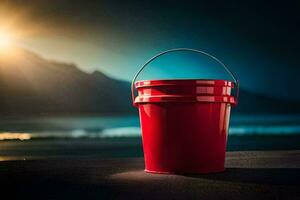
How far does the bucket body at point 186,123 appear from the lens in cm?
468

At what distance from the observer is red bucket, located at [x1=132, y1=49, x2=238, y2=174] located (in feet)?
15.3

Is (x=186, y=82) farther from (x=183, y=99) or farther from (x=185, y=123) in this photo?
(x=185, y=123)

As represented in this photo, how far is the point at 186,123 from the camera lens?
4.66 metres

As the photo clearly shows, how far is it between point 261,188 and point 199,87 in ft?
3.68

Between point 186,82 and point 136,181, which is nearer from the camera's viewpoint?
point 136,181

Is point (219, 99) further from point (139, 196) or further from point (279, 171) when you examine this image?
point (139, 196)

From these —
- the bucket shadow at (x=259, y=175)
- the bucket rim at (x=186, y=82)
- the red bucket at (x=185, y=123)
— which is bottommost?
the bucket shadow at (x=259, y=175)

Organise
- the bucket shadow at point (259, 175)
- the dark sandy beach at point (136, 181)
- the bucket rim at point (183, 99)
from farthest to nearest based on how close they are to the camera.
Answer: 1. the bucket rim at point (183, 99)
2. the bucket shadow at point (259, 175)
3. the dark sandy beach at point (136, 181)

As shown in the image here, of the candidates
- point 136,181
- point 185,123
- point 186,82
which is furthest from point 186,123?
point 136,181

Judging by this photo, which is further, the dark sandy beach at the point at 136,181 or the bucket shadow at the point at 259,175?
the bucket shadow at the point at 259,175

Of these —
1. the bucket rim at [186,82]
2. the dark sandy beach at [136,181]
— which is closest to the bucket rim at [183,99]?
the bucket rim at [186,82]

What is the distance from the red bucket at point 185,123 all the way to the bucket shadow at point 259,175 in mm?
151

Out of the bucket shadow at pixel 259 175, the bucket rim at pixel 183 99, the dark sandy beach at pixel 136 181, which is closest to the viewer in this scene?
the dark sandy beach at pixel 136 181

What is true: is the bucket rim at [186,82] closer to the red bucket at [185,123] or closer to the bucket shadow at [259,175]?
the red bucket at [185,123]
